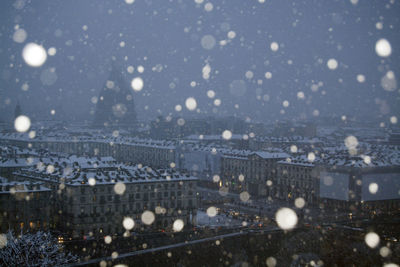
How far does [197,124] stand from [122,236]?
439ft

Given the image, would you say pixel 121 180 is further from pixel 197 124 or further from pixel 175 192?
pixel 197 124

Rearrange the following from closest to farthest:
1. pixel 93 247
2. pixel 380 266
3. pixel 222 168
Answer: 1. pixel 380 266
2. pixel 93 247
3. pixel 222 168

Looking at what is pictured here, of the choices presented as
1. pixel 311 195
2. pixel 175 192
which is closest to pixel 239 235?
pixel 175 192

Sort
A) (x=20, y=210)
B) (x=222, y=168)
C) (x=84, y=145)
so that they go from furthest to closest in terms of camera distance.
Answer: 1. (x=84, y=145)
2. (x=222, y=168)
3. (x=20, y=210)

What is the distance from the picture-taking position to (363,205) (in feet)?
181

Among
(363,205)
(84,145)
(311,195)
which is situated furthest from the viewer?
(84,145)

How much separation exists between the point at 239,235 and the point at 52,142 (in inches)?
3155

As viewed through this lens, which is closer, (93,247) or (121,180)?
(93,247)

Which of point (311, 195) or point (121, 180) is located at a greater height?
point (121, 180)

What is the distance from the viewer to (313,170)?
200 feet

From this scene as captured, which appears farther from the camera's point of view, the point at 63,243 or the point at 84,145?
the point at 84,145

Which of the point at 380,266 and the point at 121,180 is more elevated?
the point at 121,180

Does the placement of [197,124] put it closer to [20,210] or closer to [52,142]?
[52,142]

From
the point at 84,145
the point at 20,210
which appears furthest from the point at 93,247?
the point at 84,145
